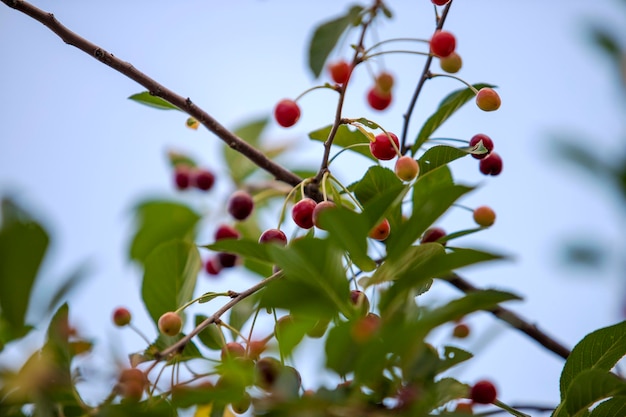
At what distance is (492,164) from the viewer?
1.12 meters

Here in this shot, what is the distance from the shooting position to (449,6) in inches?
41.9

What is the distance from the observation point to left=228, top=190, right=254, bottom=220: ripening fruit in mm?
1240

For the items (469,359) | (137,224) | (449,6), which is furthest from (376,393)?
(137,224)

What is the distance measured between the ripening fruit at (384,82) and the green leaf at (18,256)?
872mm

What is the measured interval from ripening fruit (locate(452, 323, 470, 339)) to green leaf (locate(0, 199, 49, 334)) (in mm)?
827

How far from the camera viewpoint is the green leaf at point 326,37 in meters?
1.22

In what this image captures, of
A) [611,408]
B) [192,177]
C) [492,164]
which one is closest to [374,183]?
[492,164]

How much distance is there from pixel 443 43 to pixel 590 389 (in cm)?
57

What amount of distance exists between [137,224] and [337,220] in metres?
1.08

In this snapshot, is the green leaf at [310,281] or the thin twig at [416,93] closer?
the green leaf at [310,281]

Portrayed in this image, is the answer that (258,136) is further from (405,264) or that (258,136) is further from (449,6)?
(405,264)

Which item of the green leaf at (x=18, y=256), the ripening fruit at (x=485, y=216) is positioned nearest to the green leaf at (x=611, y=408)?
the ripening fruit at (x=485, y=216)

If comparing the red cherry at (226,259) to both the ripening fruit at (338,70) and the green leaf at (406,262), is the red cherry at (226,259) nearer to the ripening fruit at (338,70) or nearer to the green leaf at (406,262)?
the ripening fruit at (338,70)

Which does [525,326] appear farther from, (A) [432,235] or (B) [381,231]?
(B) [381,231]
